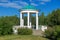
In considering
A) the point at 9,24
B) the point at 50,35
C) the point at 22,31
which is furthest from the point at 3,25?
the point at 50,35

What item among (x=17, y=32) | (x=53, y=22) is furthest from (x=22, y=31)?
(x=53, y=22)

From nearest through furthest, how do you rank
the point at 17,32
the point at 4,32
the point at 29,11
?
the point at 4,32, the point at 17,32, the point at 29,11

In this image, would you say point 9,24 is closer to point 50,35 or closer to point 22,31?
point 22,31

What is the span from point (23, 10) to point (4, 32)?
7.62 meters

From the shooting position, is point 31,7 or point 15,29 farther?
point 31,7

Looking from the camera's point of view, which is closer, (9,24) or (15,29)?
(9,24)

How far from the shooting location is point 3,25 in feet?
76.1

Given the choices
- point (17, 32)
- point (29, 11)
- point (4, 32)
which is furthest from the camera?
point (29, 11)

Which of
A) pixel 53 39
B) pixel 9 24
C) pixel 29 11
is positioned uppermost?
pixel 29 11

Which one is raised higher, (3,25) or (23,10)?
(23,10)

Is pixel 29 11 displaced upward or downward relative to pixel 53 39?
upward

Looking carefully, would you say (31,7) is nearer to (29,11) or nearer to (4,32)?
(29,11)

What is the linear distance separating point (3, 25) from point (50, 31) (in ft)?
22.7

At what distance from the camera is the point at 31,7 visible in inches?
1172
